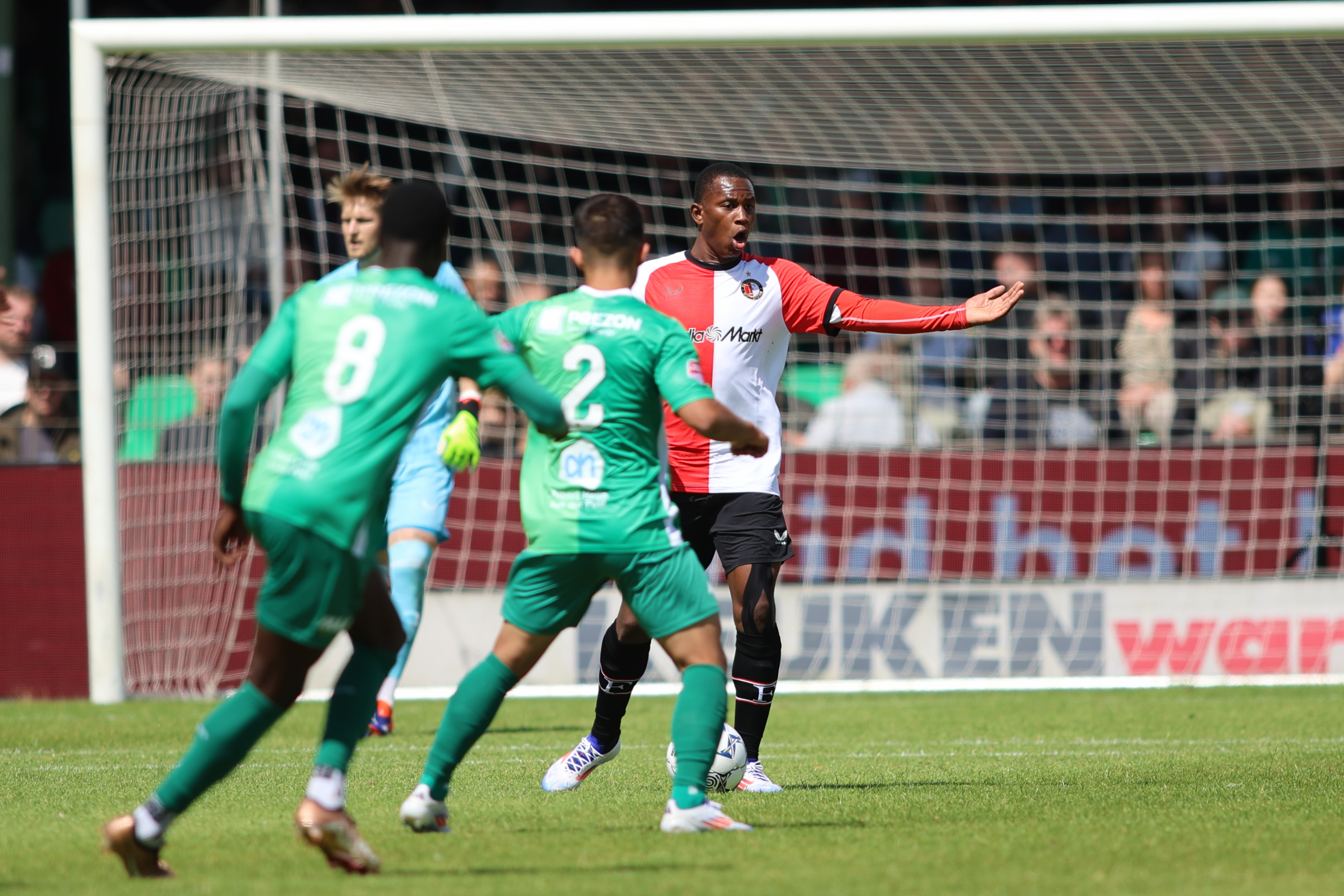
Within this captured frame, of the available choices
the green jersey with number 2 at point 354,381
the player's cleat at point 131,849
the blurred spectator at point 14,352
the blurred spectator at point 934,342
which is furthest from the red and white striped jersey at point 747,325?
the blurred spectator at point 14,352

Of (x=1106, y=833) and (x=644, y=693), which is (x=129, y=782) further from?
(x=644, y=693)

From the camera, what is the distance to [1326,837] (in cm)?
457

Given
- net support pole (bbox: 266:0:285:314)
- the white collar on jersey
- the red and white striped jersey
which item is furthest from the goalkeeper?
net support pole (bbox: 266:0:285:314)

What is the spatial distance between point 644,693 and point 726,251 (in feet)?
16.3

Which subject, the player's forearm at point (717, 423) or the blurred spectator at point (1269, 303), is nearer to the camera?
the player's forearm at point (717, 423)

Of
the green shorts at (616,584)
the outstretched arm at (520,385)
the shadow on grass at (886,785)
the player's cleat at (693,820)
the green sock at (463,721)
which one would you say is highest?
the outstretched arm at (520,385)

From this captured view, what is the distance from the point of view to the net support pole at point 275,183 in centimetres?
1009

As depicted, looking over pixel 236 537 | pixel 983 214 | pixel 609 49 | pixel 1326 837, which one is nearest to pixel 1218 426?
pixel 983 214

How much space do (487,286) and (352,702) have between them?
296 inches

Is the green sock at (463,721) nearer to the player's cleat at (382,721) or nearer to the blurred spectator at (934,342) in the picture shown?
the player's cleat at (382,721)

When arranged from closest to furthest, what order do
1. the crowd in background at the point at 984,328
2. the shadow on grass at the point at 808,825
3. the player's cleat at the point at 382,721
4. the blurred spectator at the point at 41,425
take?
1. the shadow on grass at the point at 808,825
2. the player's cleat at the point at 382,721
3. the blurred spectator at the point at 41,425
4. the crowd in background at the point at 984,328

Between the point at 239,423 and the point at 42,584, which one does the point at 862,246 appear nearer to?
the point at 42,584

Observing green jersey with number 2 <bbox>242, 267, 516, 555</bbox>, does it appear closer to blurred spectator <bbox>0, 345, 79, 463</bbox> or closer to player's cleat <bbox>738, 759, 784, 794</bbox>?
player's cleat <bbox>738, 759, 784, 794</bbox>

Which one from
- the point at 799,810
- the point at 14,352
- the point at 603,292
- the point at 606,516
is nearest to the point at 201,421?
the point at 14,352
